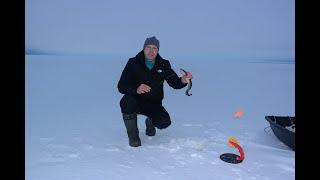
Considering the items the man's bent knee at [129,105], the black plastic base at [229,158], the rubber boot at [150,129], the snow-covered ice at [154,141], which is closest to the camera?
the snow-covered ice at [154,141]

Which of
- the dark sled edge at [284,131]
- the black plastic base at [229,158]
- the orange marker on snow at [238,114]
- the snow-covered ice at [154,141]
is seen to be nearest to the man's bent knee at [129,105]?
the snow-covered ice at [154,141]

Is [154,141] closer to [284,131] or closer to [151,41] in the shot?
[151,41]

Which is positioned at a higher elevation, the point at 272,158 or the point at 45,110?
the point at 45,110

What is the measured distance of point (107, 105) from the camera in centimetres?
588

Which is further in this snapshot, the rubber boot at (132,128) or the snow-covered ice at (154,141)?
the rubber boot at (132,128)

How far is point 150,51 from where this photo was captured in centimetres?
368

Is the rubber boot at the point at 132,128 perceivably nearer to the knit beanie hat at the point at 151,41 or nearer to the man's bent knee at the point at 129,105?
the man's bent knee at the point at 129,105

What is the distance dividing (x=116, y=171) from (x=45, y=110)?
272cm

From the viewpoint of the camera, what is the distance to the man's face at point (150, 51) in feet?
12.1

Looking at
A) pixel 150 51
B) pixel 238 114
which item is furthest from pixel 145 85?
pixel 238 114

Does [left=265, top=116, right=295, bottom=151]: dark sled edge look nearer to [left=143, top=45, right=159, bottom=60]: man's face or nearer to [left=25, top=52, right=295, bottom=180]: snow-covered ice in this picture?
[left=25, top=52, right=295, bottom=180]: snow-covered ice

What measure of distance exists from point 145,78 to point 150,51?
0.94 feet
